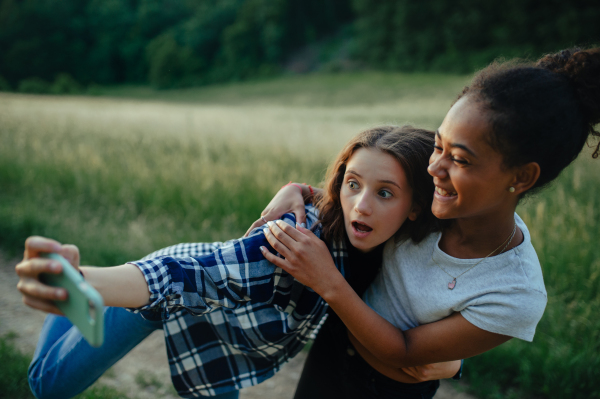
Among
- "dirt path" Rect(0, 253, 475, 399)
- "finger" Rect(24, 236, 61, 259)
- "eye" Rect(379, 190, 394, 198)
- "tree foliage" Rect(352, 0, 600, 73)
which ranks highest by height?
"tree foliage" Rect(352, 0, 600, 73)

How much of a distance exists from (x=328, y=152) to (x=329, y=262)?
4990mm

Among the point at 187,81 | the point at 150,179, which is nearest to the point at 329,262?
the point at 150,179

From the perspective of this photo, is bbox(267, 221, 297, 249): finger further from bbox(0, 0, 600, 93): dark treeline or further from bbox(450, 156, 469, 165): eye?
bbox(0, 0, 600, 93): dark treeline

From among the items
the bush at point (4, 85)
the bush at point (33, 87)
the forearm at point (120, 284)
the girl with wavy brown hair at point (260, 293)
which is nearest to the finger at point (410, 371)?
the girl with wavy brown hair at point (260, 293)

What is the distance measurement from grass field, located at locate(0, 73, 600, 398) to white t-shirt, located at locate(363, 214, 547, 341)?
2.27ft

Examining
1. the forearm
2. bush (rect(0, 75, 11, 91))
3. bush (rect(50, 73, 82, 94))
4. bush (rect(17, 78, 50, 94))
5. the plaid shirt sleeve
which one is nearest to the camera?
the forearm

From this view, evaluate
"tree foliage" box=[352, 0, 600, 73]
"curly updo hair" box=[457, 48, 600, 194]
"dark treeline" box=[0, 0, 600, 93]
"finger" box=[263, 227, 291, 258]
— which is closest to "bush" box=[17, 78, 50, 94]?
"dark treeline" box=[0, 0, 600, 93]

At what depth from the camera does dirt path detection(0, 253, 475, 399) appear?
2.57 m

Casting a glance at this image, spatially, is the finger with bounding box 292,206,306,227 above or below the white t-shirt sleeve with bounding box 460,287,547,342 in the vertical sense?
above

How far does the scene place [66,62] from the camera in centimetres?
3944

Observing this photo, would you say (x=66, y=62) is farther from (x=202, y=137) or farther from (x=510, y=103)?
(x=510, y=103)

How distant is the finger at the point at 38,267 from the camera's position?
0.87m

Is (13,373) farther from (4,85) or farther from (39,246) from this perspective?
(4,85)

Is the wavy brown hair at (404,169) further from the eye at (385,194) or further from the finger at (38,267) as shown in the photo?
the finger at (38,267)
